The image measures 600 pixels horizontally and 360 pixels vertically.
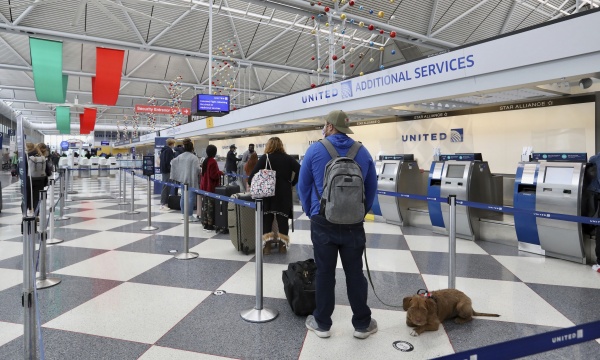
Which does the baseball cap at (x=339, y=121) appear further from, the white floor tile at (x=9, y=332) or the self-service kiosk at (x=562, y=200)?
the self-service kiosk at (x=562, y=200)

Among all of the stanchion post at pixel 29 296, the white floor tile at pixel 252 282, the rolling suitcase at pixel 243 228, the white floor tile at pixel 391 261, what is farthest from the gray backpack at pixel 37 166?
the white floor tile at pixel 391 261

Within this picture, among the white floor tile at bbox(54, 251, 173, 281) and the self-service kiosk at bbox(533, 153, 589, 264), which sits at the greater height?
the self-service kiosk at bbox(533, 153, 589, 264)

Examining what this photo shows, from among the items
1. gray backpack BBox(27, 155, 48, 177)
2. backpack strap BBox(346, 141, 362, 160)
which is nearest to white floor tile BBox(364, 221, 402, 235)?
backpack strap BBox(346, 141, 362, 160)

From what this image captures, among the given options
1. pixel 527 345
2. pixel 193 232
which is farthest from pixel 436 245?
→ pixel 527 345

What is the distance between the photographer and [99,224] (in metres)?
6.51

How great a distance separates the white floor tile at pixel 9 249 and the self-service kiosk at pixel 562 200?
21.2 ft

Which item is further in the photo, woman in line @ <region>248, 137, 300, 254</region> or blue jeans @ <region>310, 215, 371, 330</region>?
woman in line @ <region>248, 137, 300, 254</region>

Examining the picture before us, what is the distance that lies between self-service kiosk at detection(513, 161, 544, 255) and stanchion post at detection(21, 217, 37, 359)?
16.3ft

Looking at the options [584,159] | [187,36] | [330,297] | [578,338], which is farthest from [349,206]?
[187,36]

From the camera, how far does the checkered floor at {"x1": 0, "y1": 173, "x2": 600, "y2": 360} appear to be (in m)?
2.32

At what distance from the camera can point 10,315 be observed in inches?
110

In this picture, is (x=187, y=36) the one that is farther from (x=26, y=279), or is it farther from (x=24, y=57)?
(x=26, y=279)

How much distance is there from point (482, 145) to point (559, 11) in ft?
34.3

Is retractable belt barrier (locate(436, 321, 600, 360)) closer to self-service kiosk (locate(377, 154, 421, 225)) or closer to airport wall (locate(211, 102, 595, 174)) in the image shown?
self-service kiosk (locate(377, 154, 421, 225))
